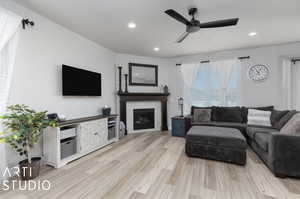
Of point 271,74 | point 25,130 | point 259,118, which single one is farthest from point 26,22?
point 271,74

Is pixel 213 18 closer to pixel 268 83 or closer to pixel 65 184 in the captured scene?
pixel 268 83

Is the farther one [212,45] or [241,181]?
[212,45]

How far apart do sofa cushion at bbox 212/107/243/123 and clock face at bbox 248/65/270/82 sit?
1060 mm

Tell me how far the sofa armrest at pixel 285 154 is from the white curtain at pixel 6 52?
3.68 meters

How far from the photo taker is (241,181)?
1834mm

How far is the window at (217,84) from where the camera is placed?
13.6ft

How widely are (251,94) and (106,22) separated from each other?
4242mm

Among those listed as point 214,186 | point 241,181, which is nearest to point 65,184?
point 214,186

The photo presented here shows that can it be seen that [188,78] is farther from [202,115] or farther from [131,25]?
[131,25]

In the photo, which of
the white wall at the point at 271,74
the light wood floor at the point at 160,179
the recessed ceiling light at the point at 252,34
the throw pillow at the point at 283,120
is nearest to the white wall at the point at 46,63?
the light wood floor at the point at 160,179

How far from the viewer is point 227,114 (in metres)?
3.78

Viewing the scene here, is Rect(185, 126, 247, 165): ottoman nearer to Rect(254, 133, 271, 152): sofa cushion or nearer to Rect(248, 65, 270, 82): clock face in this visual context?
Rect(254, 133, 271, 152): sofa cushion

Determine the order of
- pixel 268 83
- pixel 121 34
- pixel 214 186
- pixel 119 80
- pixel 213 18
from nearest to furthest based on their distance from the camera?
pixel 214 186 → pixel 213 18 → pixel 121 34 → pixel 268 83 → pixel 119 80

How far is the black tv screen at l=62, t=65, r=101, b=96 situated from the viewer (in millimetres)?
2715
